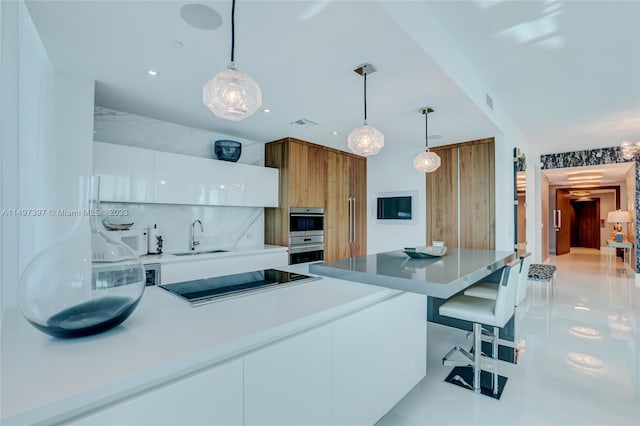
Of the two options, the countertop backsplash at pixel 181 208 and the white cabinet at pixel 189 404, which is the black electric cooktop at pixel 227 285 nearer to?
the white cabinet at pixel 189 404

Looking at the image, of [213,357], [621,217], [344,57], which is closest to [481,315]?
[213,357]

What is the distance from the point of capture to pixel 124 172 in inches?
120

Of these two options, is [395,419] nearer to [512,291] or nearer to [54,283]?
[512,291]

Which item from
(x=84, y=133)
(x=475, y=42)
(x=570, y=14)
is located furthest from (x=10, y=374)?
(x=570, y=14)

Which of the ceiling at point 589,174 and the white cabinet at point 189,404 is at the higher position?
the ceiling at point 589,174

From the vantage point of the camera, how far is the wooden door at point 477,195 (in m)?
4.32

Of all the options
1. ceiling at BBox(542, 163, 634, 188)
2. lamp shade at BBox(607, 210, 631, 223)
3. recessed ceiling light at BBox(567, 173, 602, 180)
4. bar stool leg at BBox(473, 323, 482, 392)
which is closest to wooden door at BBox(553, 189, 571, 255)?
ceiling at BBox(542, 163, 634, 188)

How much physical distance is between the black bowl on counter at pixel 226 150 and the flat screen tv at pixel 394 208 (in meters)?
2.79

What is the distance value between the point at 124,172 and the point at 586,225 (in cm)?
1697

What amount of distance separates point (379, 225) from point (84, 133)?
4477 mm

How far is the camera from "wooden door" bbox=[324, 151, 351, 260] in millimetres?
4980

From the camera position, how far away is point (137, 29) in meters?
1.85

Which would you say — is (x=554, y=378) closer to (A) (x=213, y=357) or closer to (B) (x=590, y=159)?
(A) (x=213, y=357)

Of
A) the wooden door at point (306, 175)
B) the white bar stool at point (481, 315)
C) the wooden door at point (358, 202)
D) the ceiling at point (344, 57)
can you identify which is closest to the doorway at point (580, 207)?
the wooden door at point (358, 202)
